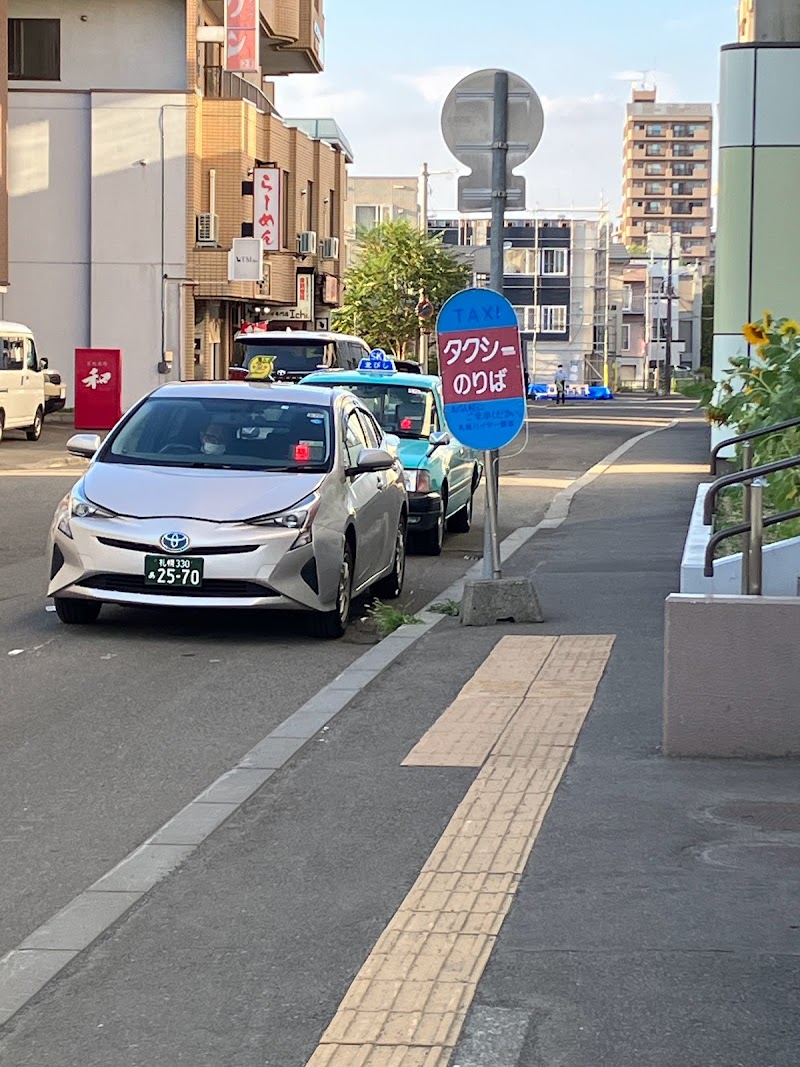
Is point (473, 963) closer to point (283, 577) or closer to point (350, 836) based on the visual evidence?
point (350, 836)

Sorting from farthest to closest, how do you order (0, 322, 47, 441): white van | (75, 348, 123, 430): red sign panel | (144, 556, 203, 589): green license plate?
(75, 348, 123, 430): red sign panel, (0, 322, 47, 441): white van, (144, 556, 203, 589): green license plate

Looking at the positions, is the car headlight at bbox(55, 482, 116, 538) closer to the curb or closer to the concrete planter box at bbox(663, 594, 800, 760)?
the curb

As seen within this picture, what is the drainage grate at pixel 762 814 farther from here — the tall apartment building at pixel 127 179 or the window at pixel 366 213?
the window at pixel 366 213

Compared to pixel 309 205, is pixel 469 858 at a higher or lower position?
lower

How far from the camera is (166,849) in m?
6.08

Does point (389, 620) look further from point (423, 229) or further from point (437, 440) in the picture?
point (423, 229)

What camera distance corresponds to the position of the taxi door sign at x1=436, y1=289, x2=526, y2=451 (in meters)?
11.2

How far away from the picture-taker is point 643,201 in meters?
195

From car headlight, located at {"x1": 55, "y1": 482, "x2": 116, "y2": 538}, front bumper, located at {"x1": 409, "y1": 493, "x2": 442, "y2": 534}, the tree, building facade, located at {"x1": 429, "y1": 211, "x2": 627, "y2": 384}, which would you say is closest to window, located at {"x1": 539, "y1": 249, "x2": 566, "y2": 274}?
building facade, located at {"x1": 429, "y1": 211, "x2": 627, "y2": 384}

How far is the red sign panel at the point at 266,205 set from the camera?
159 feet

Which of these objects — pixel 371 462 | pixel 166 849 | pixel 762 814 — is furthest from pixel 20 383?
pixel 762 814

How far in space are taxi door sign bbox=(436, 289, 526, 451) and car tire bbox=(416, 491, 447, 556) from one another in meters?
5.25

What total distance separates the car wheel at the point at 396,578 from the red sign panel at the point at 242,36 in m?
35.7

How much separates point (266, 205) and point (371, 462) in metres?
38.1
